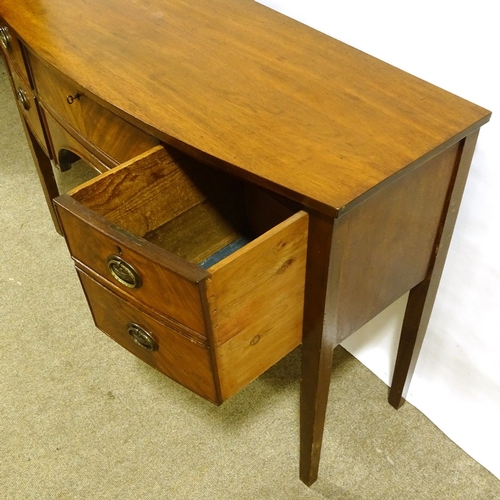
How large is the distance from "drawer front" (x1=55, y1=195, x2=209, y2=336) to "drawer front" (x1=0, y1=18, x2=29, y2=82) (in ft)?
1.58

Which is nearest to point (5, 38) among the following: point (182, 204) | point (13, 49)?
point (13, 49)

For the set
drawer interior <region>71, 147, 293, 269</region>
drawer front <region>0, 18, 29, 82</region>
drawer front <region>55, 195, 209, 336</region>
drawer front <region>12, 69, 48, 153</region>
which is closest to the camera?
drawer front <region>55, 195, 209, 336</region>

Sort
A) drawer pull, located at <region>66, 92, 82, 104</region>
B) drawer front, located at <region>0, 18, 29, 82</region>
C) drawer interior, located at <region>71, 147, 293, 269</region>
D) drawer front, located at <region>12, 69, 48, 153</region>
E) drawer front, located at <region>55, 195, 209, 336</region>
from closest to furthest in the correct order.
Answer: drawer front, located at <region>55, 195, 209, 336</region>
drawer interior, located at <region>71, 147, 293, 269</region>
drawer pull, located at <region>66, 92, 82, 104</region>
drawer front, located at <region>0, 18, 29, 82</region>
drawer front, located at <region>12, 69, 48, 153</region>

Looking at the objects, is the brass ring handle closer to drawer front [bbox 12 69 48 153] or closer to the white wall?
drawer front [bbox 12 69 48 153]

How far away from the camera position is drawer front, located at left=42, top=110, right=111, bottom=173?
1.00m

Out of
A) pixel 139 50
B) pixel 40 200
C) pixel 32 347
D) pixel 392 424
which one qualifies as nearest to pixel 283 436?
pixel 392 424

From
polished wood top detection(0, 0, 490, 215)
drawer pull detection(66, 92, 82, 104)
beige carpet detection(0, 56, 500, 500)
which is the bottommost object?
beige carpet detection(0, 56, 500, 500)

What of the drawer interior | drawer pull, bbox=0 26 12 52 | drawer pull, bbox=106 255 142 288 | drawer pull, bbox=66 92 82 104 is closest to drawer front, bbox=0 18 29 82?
drawer pull, bbox=0 26 12 52

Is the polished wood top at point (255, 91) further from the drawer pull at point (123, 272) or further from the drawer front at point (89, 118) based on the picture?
the drawer pull at point (123, 272)

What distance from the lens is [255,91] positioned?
0.83m

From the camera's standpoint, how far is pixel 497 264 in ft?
3.00

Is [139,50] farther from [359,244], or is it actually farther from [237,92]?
[359,244]

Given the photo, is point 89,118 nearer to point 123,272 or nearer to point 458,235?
point 123,272

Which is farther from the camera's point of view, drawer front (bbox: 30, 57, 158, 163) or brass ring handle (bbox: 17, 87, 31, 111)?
brass ring handle (bbox: 17, 87, 31, 111)
